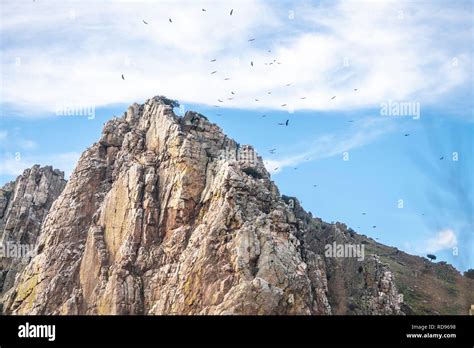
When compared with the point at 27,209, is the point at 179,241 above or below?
below

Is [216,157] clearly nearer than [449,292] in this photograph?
Yes

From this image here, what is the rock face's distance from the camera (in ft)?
256

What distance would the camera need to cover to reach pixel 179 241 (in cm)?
5684

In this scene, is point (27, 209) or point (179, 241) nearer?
point (179, 241)

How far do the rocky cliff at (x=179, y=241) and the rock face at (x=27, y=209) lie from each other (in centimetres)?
1507

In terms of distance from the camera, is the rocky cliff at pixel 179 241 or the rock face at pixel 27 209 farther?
the rock face at pixel 27 209

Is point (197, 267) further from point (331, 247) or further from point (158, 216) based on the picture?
point (331, 247)

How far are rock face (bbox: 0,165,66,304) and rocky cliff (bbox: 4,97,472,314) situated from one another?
593 inches

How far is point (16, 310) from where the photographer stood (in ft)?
191

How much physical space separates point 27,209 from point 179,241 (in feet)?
104

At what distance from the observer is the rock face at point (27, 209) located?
78.1m

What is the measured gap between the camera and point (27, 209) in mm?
80438

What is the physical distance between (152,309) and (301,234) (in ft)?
50.4
